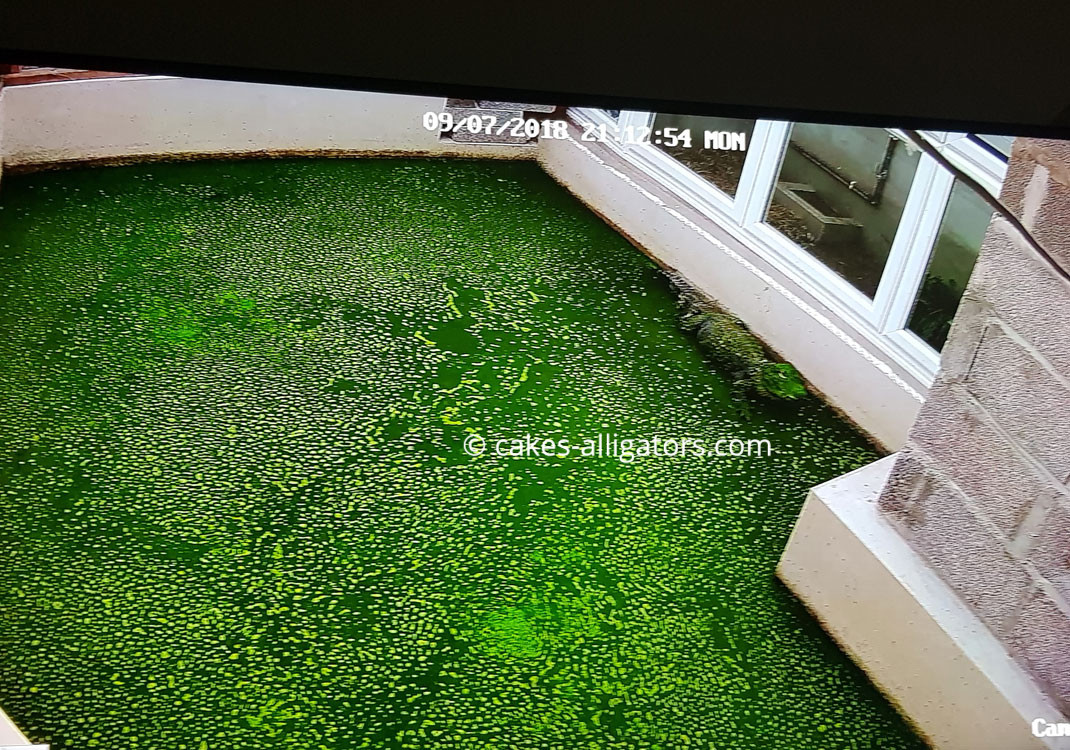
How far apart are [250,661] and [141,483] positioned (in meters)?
0.38

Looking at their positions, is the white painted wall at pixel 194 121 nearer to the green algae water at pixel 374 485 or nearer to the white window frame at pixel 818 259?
the green algae water at pixel 374 485

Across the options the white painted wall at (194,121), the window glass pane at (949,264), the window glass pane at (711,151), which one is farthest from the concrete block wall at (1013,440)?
the white painted wall at (194,121)

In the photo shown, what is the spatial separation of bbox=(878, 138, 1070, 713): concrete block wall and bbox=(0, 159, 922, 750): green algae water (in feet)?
0.81

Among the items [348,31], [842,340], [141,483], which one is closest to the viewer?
[348,31]

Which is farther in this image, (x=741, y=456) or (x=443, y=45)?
(x=741, y=456)

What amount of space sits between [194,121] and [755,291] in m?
1.19

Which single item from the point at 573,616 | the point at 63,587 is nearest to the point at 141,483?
the point at 63,587

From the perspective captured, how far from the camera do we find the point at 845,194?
1753 millimetres

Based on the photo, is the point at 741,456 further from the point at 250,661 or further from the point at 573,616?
the point at 250,661

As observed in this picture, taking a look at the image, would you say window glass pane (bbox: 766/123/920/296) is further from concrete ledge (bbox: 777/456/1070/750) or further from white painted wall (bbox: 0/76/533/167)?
white painted wall (bbox: 0/76/533/167)

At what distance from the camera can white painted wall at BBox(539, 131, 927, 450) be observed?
179cm

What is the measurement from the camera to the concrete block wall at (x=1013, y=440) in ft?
4.63

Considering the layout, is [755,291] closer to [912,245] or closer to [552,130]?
[912,245]

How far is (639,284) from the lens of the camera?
1.96 m
